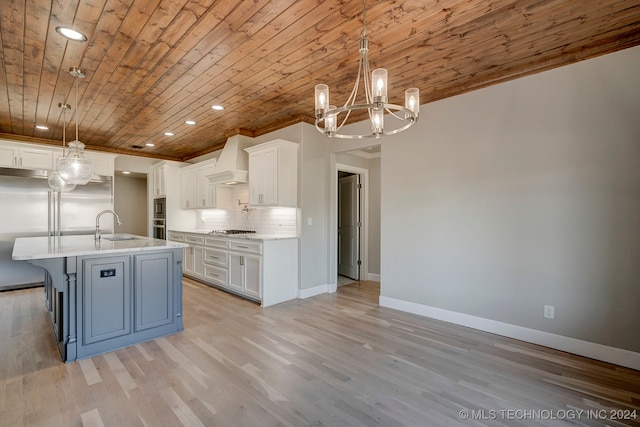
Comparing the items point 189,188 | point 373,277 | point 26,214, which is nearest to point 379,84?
point 373,277

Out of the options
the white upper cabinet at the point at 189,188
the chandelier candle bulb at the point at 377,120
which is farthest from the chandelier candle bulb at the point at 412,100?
the white upper cabinet at the point at 189,188

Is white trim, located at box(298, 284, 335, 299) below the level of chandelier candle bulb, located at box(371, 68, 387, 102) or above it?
below

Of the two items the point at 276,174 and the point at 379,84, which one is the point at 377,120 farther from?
the point at 276,174

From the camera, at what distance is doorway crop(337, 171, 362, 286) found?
574 cm

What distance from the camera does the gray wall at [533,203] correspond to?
8.20 feet

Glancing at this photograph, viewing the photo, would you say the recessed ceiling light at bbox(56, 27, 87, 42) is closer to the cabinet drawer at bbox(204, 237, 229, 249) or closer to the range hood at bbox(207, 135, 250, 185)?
the range hood at bbox(207, 135, 250, 185)

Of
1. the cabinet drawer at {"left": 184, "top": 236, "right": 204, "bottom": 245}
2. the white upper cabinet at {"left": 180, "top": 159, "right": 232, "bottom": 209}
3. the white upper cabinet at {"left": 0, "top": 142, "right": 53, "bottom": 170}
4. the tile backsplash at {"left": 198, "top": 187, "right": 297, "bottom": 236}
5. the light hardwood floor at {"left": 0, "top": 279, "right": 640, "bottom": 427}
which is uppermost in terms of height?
the white upper cabinet at {"left": 0, "top": 142, "right": 53, "bottom": 170}

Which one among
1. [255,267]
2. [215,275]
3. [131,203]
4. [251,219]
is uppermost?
[131,203]

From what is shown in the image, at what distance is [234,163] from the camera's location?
4973mm

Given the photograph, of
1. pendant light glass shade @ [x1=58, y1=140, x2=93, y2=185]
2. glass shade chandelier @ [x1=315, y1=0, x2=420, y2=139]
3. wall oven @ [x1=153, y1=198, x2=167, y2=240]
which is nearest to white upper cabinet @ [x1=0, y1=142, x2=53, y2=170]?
wall oven @ [x1=153, y1=198, x2=167, y2=240]

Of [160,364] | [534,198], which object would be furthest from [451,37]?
[160,364]

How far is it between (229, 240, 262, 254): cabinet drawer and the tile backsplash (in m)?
0.69

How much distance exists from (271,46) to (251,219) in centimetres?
340

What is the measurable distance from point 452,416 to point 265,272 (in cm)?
274
